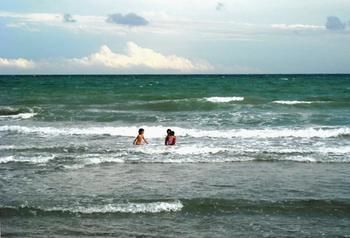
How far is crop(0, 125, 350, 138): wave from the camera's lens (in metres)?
22.2

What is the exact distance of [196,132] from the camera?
23.1m

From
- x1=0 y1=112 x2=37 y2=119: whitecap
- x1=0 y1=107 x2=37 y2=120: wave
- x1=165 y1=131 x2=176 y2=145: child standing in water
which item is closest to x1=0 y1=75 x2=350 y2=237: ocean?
x1=165 y1=131 x2=176 y2=145: child standing in water

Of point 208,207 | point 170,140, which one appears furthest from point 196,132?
point 208,207

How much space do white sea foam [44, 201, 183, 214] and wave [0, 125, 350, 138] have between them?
11.4 metres

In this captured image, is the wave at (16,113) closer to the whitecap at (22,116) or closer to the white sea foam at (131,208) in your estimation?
the whitecap at (22,116)

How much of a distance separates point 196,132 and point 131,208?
12720 millimetres

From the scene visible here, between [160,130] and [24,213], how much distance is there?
14.2 metres

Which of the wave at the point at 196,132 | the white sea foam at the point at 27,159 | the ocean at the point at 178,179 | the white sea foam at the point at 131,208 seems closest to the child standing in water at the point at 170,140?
the ocean at the point at 178,179

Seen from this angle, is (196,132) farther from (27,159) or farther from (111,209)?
(111,209)

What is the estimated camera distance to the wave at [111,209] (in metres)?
10.4

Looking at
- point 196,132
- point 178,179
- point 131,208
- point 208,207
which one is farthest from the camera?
point 196,132

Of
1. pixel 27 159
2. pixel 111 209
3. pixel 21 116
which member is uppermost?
pixel 21 116

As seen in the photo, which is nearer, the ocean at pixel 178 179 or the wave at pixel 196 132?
the ocean at pixel 178 179

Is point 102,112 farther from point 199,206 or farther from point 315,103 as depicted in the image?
point 199,206
